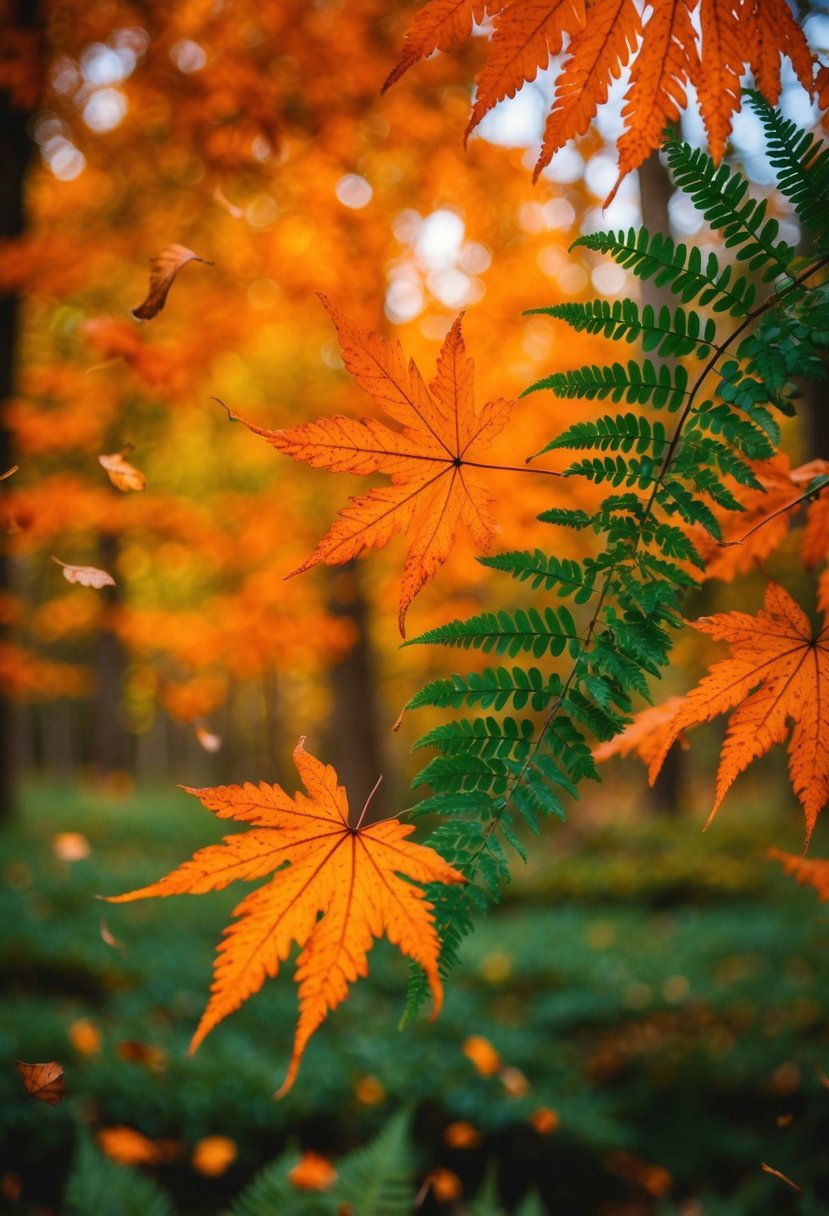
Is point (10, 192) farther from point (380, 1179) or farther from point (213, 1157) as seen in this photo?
point (380, 1179)

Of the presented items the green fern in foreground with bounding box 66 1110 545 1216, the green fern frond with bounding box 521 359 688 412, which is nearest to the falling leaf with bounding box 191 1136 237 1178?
the green fern in foreground with bounding box 66 1110 545 1216

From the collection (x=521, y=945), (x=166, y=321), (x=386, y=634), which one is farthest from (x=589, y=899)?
(x=166, y=321)

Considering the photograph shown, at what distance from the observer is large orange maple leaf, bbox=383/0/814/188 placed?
875 millimetres

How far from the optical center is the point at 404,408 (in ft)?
2.95

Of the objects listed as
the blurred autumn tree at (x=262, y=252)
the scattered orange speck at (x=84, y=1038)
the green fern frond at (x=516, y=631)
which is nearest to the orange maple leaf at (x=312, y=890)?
the green fern frond at (x=516, y=631)

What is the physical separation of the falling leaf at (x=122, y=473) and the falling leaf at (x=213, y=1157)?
264 cm

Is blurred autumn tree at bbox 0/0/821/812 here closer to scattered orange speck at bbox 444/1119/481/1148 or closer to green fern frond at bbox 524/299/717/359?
green fern frond at bbox 524/299/717/359

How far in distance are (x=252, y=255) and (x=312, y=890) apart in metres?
6.55

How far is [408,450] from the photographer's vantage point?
0.92 meters

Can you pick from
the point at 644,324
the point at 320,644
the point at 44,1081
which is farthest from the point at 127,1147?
the point at 320,644

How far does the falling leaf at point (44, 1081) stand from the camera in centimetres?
97

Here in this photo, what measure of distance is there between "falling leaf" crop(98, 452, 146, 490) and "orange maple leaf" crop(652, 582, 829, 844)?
101 centimetres

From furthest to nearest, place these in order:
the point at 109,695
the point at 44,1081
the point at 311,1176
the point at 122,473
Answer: the point at 109,695 → the point at 311,1176 → the point at 122,473 → the point at 44,1081

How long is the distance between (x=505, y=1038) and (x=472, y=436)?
4.13 meters
